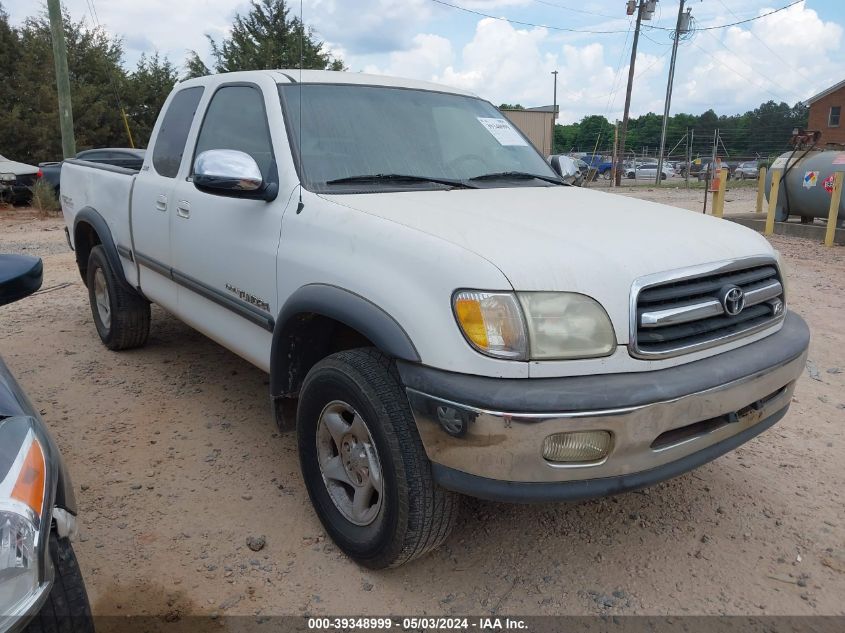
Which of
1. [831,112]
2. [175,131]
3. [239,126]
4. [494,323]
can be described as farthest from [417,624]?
[831,112]

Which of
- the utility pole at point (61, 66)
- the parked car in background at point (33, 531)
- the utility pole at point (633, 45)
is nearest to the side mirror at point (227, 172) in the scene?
the parked car in background at point (33, 531)

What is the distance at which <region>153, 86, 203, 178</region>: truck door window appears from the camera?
3887mm

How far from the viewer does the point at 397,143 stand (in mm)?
3117

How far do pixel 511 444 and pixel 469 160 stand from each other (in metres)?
1.76

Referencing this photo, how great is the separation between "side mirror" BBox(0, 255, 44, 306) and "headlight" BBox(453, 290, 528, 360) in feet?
4.23

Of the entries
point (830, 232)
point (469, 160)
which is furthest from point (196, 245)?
point (830, 232)

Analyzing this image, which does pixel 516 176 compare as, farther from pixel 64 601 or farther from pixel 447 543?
pixel 64 601

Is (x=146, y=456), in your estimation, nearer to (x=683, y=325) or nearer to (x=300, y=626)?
(x=300, y=626)

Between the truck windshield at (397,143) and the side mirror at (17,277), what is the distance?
1087mm

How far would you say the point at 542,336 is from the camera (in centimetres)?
202

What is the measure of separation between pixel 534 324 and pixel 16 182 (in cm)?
1600

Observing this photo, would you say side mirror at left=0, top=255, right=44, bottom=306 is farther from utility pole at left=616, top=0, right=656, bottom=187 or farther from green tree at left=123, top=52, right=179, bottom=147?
utility pole at left=616, top=0, right=656, bottom=187

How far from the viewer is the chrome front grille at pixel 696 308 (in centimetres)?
210

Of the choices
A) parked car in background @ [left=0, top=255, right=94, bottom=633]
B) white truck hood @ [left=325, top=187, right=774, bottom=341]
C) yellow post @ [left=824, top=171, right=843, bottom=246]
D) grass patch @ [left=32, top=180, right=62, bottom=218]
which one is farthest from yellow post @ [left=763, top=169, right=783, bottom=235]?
grass patch @ [left=32, top=180, right=62, bottom=218]
